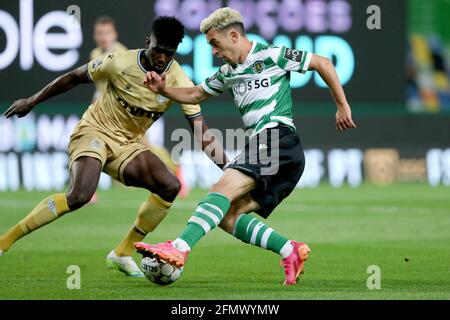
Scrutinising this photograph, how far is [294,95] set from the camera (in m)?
17.5

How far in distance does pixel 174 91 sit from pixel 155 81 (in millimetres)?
265

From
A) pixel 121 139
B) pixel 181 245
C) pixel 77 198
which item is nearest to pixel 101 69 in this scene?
pixel 121 139

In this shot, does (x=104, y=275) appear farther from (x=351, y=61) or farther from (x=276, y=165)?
(x=351, y=61)

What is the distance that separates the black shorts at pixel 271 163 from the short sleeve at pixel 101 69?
52.4 inches

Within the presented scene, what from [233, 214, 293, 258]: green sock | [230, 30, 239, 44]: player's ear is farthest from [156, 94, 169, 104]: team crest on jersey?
[233, 214, 293, 258]: green sock

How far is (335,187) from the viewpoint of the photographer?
59.9ft

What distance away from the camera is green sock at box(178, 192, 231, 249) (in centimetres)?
728

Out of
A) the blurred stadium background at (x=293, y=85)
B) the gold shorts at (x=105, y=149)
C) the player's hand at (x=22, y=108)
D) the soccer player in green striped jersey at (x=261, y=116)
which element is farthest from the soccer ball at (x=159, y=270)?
the blurred stadium background at (x=293, y=85)

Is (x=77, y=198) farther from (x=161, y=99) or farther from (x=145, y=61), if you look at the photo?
(x=145, y=61)

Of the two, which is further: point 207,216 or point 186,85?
point 186,85

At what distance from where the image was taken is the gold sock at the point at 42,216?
8.09 m

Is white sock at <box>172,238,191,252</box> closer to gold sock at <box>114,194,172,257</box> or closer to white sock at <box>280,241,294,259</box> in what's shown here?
white sock at <box>280,241,294,259</box>

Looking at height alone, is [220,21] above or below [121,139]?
above

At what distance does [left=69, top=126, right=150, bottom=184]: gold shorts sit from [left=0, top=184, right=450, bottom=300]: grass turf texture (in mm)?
828
